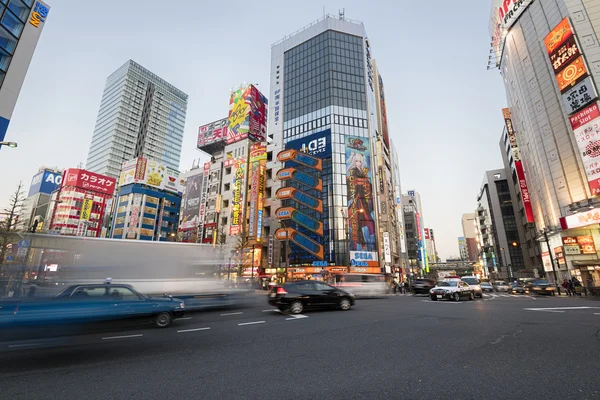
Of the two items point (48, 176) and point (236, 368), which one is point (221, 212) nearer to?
point (236, 368)

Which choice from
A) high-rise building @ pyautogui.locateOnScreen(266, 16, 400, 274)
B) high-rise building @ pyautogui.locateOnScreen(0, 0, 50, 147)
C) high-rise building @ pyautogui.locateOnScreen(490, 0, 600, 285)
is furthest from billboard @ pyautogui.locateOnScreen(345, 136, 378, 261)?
high-rise building @ pyautogui.locateOnScreen(0, 0, 50, 147)

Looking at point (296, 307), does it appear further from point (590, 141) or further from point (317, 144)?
point (317, 144)

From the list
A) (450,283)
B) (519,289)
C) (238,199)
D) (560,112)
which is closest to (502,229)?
(560,112)

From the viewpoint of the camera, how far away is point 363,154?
57938 millimetres

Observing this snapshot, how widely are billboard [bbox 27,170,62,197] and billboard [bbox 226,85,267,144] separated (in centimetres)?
6964

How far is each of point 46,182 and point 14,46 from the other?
93010 millimetres

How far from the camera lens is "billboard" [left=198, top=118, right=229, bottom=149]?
77625 mm

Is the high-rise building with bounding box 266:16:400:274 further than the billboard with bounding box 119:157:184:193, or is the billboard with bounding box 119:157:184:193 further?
the billboard with bounding box 119:157:184:193

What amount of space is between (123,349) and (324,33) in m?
75.9

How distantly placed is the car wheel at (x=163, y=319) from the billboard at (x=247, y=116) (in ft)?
203

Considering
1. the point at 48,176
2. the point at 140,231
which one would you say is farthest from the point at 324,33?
the point at 48,176

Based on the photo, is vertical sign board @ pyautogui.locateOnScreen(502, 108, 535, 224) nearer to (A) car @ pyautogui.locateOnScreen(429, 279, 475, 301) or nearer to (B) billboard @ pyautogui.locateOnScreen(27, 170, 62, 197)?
(A) car @ pyautogui.locateOnScreen(429, 279, 475, 301)

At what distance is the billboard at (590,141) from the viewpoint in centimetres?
2967

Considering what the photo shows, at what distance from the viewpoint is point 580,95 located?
3159cm
